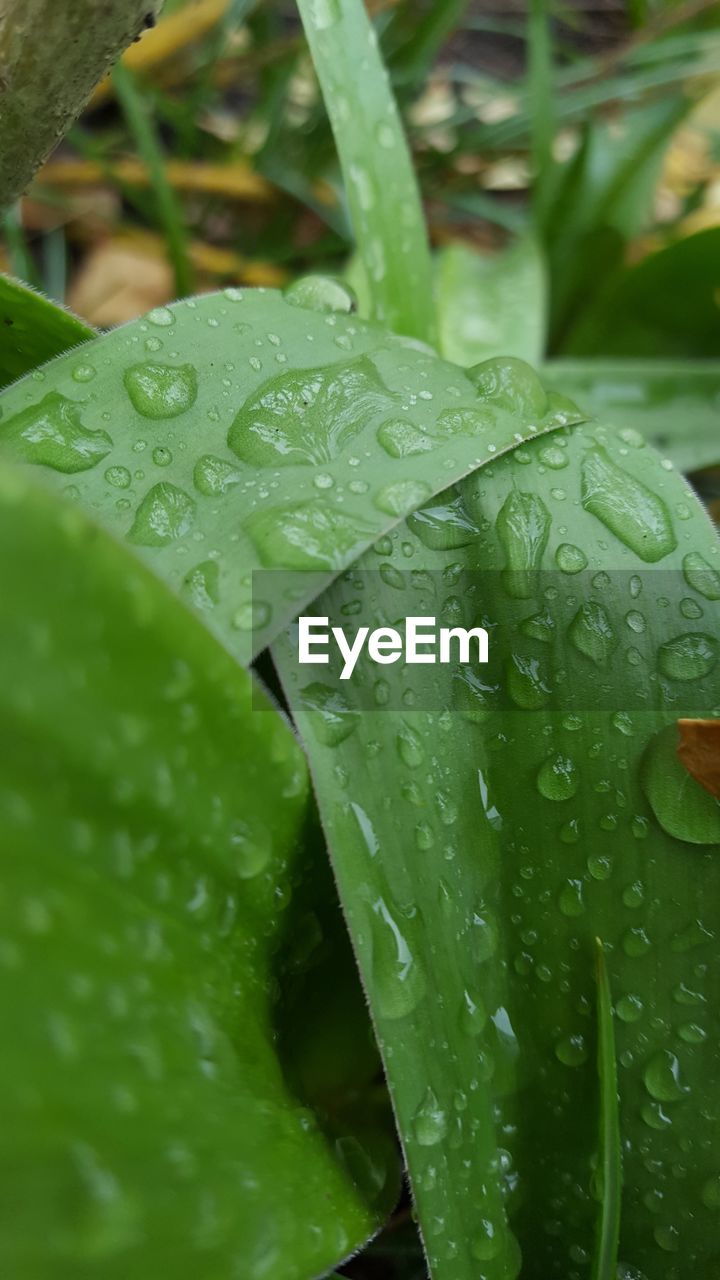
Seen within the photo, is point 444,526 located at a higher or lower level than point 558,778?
higher

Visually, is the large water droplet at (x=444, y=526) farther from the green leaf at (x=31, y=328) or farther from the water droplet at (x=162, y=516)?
the green leaf at (x=31, y=328)

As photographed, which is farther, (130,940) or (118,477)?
(118,477)

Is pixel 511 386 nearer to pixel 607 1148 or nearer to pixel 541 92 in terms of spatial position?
pixel 607 1148

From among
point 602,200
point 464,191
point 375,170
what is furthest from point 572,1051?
point 464,191

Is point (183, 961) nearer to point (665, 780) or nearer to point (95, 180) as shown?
point (665, 780)

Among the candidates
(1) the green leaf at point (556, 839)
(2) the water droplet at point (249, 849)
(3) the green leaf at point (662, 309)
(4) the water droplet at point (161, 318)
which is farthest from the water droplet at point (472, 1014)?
(3) the green leaf at point (662, 309)
